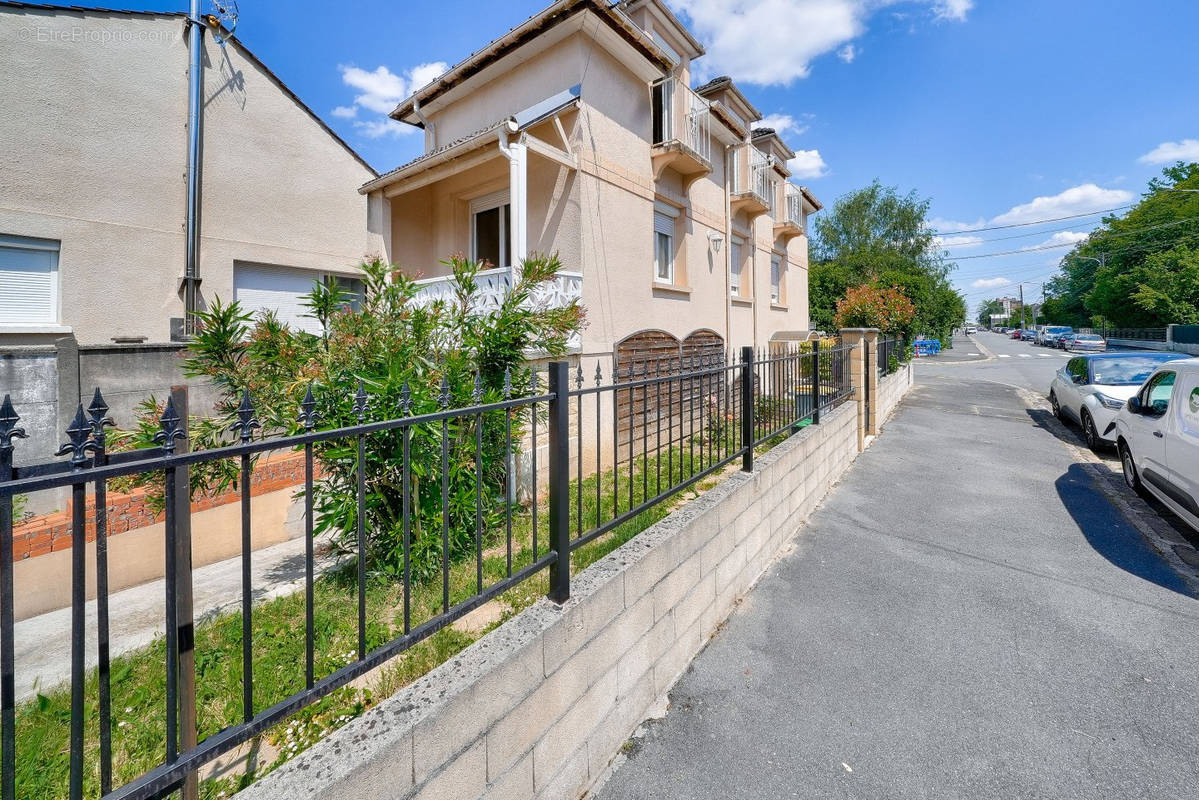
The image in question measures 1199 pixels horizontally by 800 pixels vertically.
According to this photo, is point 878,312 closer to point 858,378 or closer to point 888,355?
point 888,355

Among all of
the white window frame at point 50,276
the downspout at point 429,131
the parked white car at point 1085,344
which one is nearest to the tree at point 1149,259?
the parked white car at point 1085,344

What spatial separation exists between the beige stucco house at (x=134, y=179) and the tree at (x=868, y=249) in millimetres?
23695

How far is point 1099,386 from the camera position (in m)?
8.74

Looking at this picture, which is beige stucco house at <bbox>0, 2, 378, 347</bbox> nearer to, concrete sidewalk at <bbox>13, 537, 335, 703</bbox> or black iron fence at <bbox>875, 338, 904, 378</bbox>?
concrete sidewalk at <bbox>13, 537, 335, 703</bbox>

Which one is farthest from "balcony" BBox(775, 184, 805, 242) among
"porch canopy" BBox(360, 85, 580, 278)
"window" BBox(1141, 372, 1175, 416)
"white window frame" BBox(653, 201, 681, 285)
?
"window" BBox(1141, 372, 1175, 416)

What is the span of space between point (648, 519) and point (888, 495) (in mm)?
3695

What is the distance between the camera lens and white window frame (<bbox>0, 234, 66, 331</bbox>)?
6.77 m

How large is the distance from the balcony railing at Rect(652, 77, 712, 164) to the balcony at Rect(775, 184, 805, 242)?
5958 millimetres

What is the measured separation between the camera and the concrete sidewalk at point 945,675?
2.37 metres

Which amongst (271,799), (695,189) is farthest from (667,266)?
(271,799)

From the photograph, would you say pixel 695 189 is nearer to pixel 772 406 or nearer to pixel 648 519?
pixel 772 406

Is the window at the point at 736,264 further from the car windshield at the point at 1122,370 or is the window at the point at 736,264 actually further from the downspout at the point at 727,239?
the car windshield at the point at 1122,370

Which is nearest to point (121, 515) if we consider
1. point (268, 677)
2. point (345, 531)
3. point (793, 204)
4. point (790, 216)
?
point (345, 531)

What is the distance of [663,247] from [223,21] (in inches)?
326
